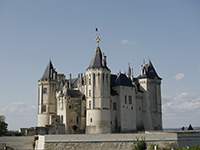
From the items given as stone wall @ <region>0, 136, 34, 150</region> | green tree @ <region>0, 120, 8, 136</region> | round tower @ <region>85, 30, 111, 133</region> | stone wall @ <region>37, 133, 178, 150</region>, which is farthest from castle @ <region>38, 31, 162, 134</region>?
stone wall @ <region>37, 133, 178, 150</region>

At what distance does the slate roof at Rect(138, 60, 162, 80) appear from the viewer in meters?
64.6

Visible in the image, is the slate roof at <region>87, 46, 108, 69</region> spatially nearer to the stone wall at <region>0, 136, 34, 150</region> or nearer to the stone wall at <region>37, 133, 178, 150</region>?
the stone wall at <region>37, 133, 178, 150</region>

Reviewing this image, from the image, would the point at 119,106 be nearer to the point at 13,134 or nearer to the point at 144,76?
the point at 144,76

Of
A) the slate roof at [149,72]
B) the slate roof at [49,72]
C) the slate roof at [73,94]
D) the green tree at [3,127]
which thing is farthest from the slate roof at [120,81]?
the green tree at [3,127]

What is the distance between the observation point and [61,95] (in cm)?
5494

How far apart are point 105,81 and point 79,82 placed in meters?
8.37

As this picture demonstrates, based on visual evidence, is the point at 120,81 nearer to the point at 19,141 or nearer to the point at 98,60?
the point at 98,60

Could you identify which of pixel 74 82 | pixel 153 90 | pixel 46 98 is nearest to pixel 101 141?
pixel 74 82

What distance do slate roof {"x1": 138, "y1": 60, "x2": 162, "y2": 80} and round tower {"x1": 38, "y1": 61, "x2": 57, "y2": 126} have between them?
20061 mm

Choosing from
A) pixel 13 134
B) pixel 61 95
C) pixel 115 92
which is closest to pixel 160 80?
pixel 115 92

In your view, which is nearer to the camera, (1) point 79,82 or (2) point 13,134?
(2) point 13,134

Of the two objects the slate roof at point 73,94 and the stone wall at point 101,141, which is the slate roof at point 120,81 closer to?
the slate roof at point 73,94

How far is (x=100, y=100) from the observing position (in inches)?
2004

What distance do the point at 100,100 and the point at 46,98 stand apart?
16783 millimetres
